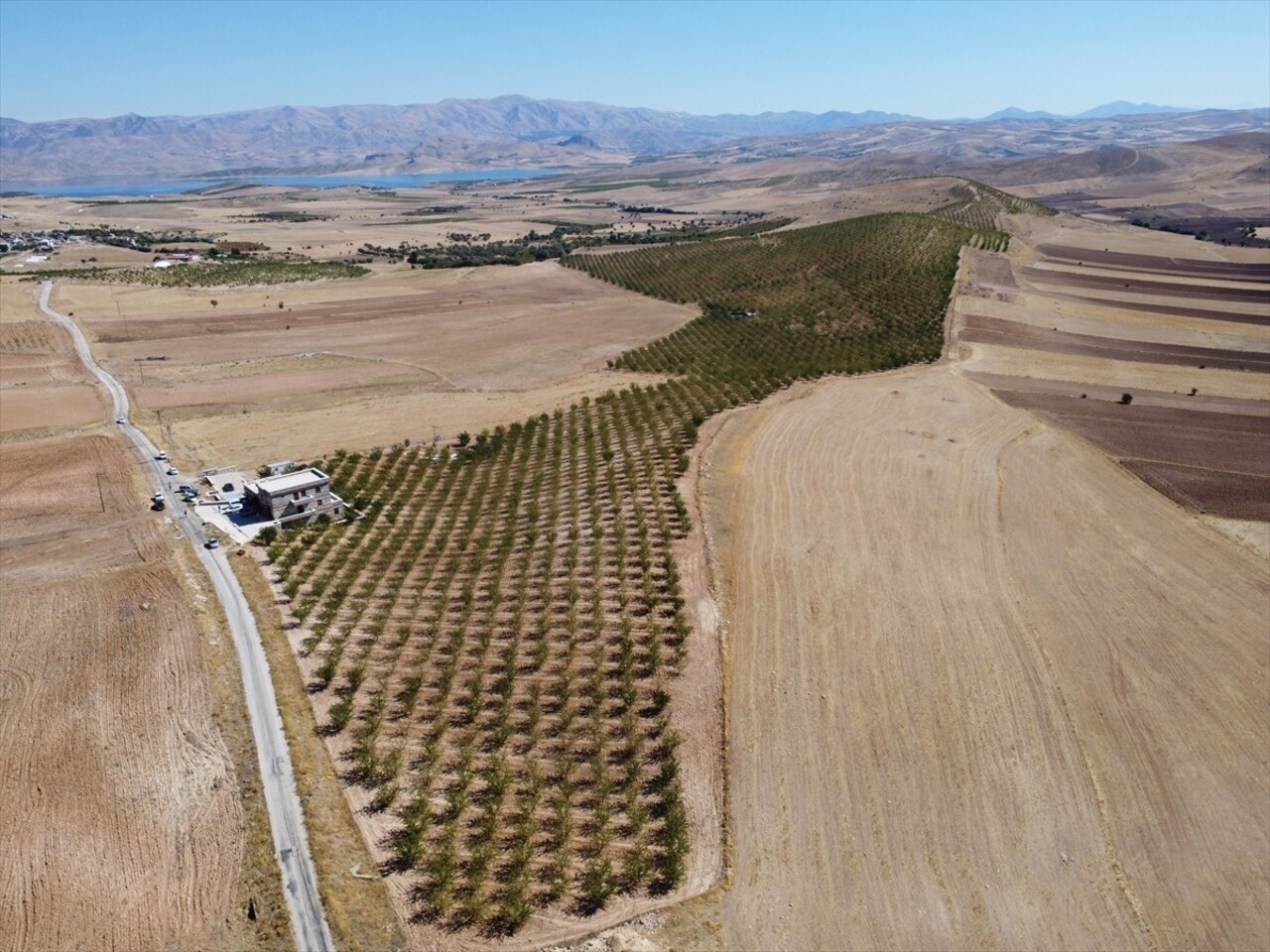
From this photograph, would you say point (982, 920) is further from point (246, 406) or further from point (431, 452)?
point (246, 406)

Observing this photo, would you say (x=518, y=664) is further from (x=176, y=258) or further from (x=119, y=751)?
(x=176, y=258)

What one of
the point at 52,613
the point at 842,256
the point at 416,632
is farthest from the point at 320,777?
the point at 842,256

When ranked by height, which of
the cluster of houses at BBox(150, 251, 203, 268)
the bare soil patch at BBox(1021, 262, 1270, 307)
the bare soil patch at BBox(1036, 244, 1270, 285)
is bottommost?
the bare soil patch at BBox(1021, 262, 1270, 307)

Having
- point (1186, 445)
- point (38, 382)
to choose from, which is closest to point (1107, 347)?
point (1186, 445)

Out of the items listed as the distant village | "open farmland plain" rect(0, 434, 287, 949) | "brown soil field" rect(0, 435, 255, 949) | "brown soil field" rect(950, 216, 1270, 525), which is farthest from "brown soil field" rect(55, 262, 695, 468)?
"brown soil field" rect(950, 216, 1270, 525)

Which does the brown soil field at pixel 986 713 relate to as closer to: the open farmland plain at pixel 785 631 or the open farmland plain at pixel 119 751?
the open farmland plain at pixel 785 631

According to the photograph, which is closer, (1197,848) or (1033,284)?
(1197,848)

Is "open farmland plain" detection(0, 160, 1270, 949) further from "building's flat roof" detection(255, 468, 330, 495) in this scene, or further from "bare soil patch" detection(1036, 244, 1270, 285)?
"bare soil patch" detection(1036, 244, 1270, 285)
